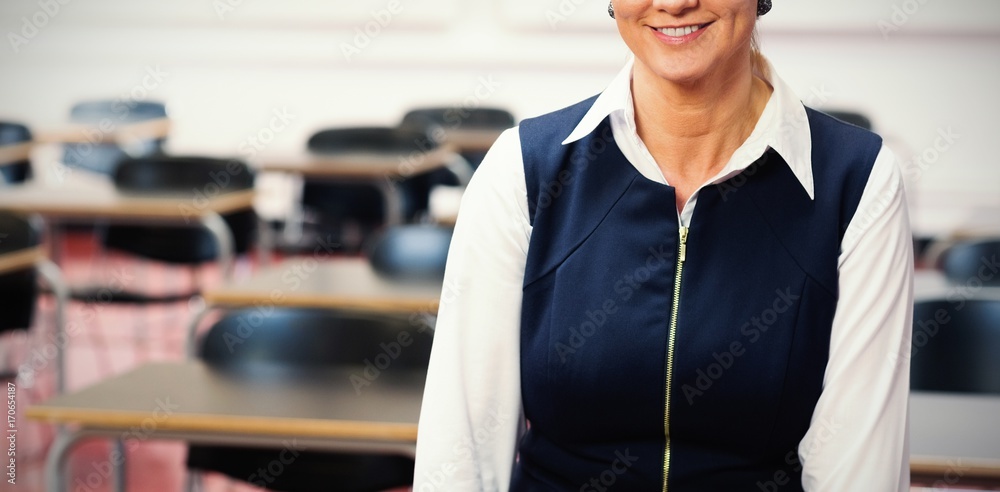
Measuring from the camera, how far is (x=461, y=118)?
5758 mm

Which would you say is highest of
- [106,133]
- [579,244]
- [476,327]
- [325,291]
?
[106,133]

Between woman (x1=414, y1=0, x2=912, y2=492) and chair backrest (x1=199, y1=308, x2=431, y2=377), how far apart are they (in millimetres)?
827

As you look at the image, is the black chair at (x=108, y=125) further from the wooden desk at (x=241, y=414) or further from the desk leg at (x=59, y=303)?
the wooden desk at (x=241, y=414)

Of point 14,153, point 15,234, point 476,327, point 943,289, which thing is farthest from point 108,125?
point 476,327

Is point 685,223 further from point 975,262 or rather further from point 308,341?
point 975,262

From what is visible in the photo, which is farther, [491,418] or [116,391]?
[116,391]

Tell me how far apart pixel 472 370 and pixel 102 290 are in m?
3.10

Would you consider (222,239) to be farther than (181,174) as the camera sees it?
No

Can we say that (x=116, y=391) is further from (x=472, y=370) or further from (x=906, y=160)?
(x=906, y=160)

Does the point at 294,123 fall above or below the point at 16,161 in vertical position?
above

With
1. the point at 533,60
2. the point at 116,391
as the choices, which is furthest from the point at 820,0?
the point at 116,391

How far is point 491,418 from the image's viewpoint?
1.41 m

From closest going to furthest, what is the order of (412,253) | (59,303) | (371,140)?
(412,253)
(59,303)
(371,140)

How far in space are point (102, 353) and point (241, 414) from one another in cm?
313
